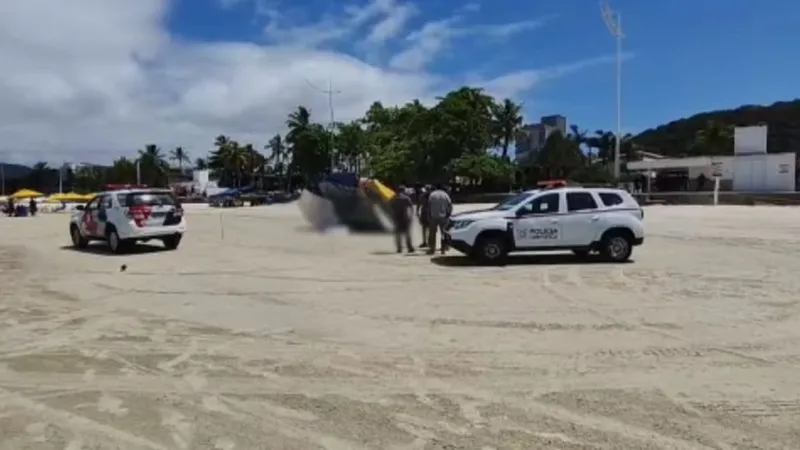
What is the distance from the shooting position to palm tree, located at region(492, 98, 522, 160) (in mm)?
82069

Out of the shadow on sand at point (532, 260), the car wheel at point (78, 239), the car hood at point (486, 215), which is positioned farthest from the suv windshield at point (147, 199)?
the car hood at point (486, 215)

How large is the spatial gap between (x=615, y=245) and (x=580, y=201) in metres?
1.30

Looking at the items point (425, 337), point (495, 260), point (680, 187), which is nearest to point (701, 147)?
point (680, 187)

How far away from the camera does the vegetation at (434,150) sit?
241 ft

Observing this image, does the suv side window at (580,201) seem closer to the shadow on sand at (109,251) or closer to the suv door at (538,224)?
the suv door at (538,224)

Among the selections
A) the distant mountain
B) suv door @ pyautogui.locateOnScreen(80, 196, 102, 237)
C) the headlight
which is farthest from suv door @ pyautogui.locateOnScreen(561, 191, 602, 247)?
the distant mountain

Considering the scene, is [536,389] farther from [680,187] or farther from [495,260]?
[680,187]

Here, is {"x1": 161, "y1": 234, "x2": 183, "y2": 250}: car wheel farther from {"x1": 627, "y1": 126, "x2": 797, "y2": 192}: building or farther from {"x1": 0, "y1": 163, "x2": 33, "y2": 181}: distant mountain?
{"x1": 0, "y1": 163, "x2": 33, "y2": 181}: distant mountain

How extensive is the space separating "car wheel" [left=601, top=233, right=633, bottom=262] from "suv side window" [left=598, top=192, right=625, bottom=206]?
0.75 metres

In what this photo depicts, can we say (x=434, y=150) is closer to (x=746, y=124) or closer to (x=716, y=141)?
(x=716, y=141)

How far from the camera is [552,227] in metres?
17.1

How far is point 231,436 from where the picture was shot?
5.36 m

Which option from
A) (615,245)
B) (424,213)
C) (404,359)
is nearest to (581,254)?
(615,245)

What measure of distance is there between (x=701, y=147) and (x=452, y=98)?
42185 mm
